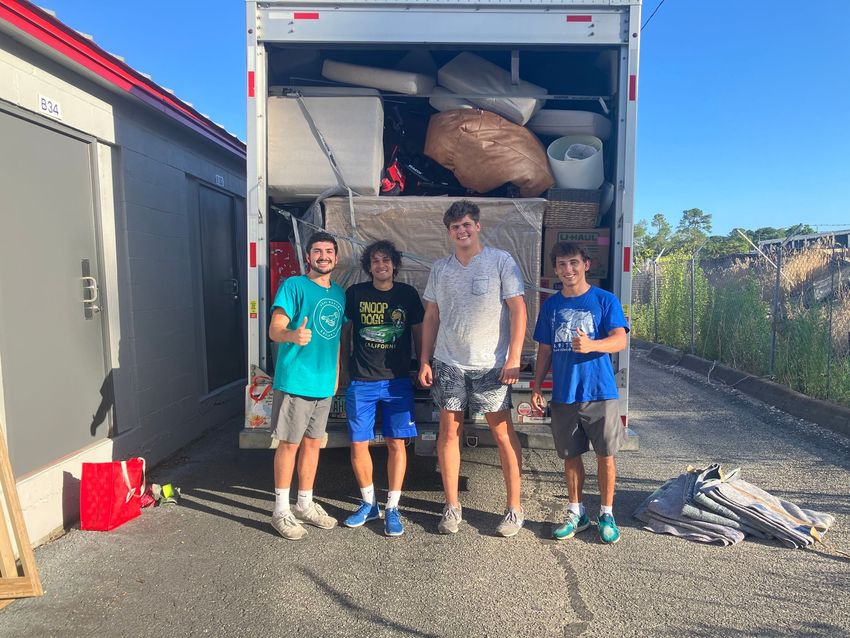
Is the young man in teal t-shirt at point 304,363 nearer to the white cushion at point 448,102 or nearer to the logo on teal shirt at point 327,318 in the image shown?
the logo on teal shirt at point 327,318

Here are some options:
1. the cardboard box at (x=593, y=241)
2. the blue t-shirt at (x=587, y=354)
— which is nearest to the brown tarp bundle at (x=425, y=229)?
the cardboard box at (x=593, y=241)

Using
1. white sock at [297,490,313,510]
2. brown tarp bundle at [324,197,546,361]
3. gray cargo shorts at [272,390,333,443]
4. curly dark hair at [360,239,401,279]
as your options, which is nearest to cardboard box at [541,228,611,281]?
brown tarp bundle at [324,197,546,361]

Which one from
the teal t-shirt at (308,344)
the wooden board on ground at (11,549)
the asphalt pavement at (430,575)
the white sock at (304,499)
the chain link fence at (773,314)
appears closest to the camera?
the asphalt pavement at (430,575)

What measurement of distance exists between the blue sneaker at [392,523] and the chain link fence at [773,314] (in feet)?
16.4

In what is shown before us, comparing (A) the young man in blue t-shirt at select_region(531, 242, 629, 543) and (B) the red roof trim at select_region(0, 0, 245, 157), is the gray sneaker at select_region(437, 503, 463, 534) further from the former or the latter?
(B) the red roof trim at select_region(0, 0, 245, 157)

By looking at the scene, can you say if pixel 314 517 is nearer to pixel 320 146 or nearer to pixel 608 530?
pixel 608 530

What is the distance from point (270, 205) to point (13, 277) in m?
1.59

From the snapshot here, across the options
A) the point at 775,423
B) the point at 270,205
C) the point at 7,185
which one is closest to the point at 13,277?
the point at 7,185

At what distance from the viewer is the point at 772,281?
8.26 m

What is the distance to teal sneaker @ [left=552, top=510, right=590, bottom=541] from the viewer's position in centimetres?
353

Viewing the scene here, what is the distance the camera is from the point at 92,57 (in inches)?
159

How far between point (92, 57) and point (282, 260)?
6.06 feet

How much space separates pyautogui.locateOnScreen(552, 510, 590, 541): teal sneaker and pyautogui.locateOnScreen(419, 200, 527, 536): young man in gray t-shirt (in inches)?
9.4

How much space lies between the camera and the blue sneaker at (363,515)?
12.3ft
